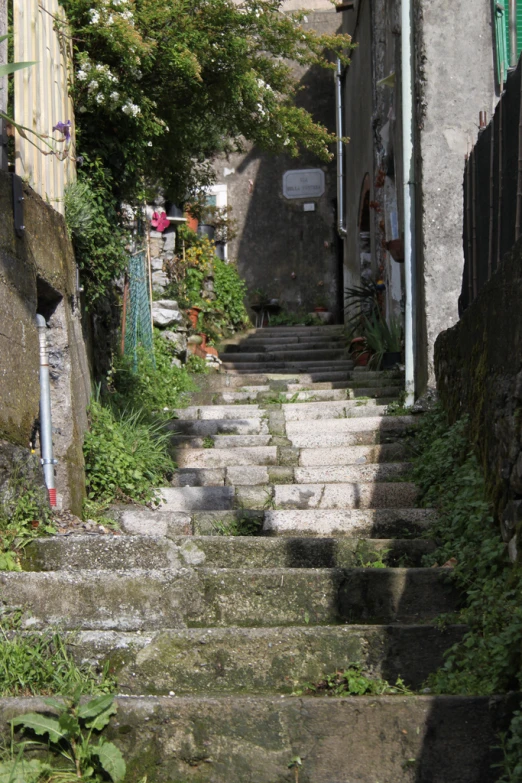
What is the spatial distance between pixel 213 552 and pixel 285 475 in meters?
1.61

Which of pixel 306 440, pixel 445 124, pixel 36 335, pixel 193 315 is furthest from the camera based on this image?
pixel 193 315

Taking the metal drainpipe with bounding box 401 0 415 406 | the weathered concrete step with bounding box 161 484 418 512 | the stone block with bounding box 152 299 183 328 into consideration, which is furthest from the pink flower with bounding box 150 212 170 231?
the weathered concrete step with bounding box 161 484 418 512

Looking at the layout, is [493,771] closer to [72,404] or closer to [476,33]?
[72,404]

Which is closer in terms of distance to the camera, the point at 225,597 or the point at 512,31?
the point at 225,597

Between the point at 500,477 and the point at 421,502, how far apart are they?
135cm

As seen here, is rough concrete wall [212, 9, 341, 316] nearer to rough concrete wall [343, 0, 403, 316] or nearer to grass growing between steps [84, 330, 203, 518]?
rough concrete wall [343, 0, 403, 316]

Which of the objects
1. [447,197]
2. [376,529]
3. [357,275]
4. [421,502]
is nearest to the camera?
[376,529]

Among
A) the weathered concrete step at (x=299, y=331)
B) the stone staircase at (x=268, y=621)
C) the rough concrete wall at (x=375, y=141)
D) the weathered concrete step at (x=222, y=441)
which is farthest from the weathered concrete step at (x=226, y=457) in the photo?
the weathered concrete step at (x=299, y=331)

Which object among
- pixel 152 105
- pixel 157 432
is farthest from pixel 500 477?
pixel 152 105

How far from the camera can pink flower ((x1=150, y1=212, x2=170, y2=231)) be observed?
9594 millimetres

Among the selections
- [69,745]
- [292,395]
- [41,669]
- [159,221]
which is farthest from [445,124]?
[69,745]

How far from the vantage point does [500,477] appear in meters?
3.65

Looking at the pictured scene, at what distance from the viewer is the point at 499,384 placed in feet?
12.3

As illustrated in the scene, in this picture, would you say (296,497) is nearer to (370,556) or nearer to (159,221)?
(370,556)
